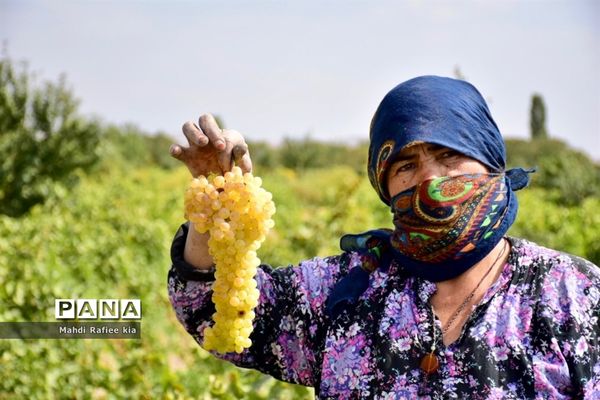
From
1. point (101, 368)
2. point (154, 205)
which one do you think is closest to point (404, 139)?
point (101, 368)

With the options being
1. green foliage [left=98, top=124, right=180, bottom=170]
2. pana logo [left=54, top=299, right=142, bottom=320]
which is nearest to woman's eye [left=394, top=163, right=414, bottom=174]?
pana logo [left=54, top=299, right=142, bottom=320]

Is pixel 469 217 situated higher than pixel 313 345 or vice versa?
pixel 469 217

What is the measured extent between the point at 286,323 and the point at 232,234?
1.41ft

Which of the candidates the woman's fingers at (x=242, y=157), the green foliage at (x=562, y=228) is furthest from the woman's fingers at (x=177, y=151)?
the green foliage at (x=562, y=228)

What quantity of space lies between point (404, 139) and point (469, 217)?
10.0 inches

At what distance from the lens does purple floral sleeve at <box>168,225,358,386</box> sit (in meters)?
1.96

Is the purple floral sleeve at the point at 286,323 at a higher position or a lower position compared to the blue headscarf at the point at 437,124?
lower

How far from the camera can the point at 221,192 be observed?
65.7 inches

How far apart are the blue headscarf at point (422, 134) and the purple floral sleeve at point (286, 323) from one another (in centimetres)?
7

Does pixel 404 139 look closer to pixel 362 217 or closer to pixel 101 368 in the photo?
pixel 101 368

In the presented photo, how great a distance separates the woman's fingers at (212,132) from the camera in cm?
170

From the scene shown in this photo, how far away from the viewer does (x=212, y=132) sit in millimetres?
1711

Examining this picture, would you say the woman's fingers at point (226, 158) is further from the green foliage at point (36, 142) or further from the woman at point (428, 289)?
the green foliage at point (36, 142)

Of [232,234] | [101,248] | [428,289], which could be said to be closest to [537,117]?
[101,248]
